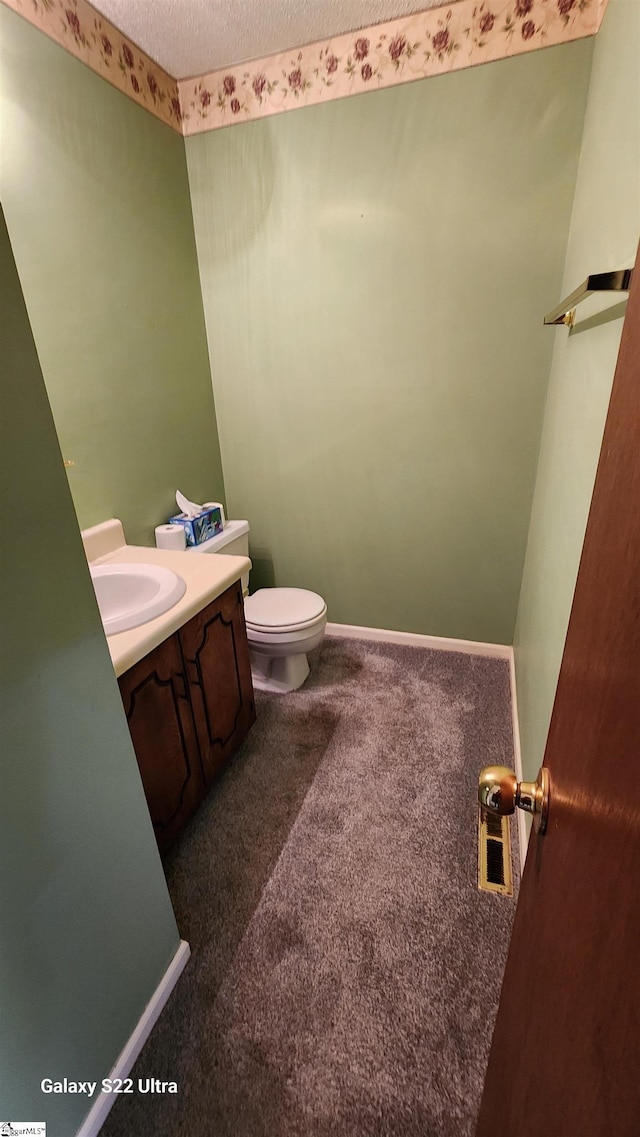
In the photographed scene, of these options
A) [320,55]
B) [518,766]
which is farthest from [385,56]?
[518,766]

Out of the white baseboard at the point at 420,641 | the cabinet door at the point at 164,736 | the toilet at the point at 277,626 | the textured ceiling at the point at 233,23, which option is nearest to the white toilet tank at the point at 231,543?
the toilet at the point at 277,626

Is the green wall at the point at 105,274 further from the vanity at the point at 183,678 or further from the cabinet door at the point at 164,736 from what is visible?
the cabinet door at the point at 164,736

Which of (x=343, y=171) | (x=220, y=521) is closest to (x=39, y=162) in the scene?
(x=343, y=171)

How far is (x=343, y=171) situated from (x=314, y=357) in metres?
0.67

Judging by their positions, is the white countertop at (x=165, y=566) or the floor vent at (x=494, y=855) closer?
the white countertop at (x=165, y=566)

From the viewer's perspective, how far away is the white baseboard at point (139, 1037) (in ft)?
2.93

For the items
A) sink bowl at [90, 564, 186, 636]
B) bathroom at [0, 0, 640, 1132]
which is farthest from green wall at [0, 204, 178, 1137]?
sink bowl at [90, 564, 186, 636]

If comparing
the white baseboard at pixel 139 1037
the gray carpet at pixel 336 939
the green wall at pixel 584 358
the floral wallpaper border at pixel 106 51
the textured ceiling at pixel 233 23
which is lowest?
the gray carpet at pixel 336 939

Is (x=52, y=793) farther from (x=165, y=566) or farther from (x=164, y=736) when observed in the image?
(x=165, y=566)

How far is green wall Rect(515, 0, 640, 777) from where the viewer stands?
3.10 ft

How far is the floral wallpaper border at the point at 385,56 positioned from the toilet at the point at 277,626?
1.67 metres

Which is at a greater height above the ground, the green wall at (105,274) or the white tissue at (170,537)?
the green wall at (105,274)

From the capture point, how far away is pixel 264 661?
2.20 metres

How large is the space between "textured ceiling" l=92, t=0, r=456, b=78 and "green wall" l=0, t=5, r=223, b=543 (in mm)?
197
